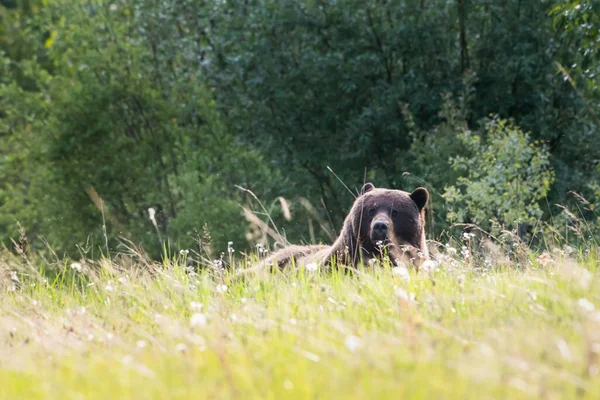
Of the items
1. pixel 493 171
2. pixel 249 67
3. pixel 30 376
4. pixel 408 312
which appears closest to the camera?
pixel 30 376

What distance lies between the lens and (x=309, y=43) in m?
20.3

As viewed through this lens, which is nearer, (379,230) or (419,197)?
(379,230)

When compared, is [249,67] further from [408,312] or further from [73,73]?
[408,312]

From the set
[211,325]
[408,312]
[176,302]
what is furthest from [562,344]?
[176,302]

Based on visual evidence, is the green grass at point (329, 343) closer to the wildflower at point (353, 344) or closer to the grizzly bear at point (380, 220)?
the wildflower at point (353, 344)

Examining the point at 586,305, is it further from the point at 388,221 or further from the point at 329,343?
the point at 388,221

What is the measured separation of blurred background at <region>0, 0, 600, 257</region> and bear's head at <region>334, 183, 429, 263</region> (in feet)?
20.5

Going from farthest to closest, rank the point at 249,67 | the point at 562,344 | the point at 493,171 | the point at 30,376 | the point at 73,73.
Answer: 1. the point at 73,73
2. the point at 249,67
3. the point at 493,171
4. the point at 30,376
5. the point at 562,344

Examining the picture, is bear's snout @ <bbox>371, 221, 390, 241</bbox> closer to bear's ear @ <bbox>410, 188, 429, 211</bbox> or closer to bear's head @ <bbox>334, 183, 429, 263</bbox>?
bear's head @ <bbox>334, 183, 429, 263</bbox>

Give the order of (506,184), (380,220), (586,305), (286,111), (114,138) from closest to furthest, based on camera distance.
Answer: (586,305) < (380,220) < (506,184) < (286,111) < (114,138)

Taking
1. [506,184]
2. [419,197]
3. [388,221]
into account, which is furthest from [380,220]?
[506,184]

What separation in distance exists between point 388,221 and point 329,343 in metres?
4.61

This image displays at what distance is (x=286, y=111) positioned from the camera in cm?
2100

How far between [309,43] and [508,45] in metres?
4.62
